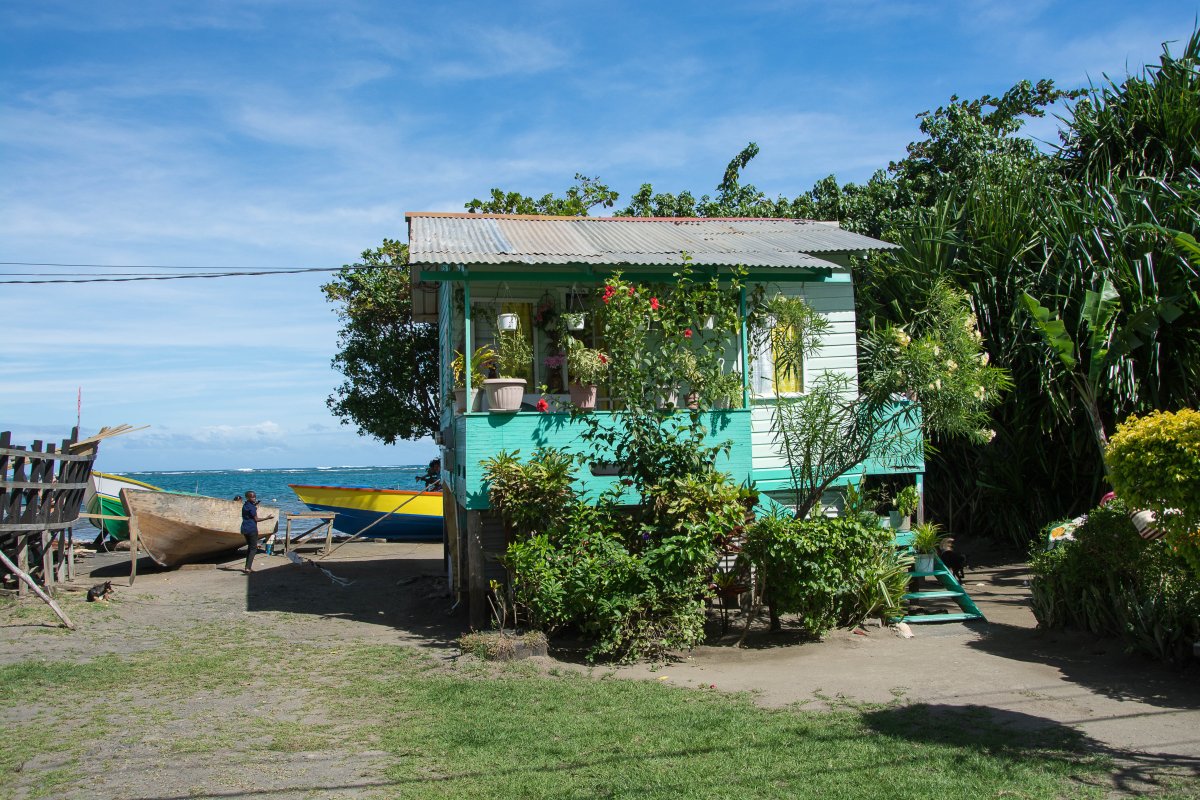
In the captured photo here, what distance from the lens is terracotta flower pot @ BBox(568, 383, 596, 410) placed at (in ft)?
40.4

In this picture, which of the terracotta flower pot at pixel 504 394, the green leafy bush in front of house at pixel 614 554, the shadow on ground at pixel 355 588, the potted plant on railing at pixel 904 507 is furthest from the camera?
the shadow on ground at pixel 355 588

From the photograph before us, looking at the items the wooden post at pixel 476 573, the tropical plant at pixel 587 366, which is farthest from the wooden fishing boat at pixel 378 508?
the tropical plant at pixel 587 366

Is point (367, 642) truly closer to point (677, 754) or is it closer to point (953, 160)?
point (677, 754)

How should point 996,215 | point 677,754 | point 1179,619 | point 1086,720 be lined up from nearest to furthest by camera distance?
point 677,754
point 1086,720
point 1179,619
point 996,215

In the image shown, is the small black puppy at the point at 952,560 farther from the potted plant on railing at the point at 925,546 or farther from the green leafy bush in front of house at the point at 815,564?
the green leafy bush in front of house at the point at 815,564

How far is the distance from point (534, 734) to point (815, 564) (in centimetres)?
→ 436

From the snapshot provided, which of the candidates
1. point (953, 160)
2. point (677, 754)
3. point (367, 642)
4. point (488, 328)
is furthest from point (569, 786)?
Answer: point (953, 160)

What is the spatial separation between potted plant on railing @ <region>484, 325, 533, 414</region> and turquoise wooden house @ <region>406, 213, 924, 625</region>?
15 centimetres

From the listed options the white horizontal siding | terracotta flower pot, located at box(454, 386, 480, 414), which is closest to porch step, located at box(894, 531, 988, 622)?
the white horizontal siding

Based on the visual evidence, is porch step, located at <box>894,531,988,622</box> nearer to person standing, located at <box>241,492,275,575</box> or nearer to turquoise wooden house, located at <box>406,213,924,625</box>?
turquoise wooden house, located at <box>406,213,924,625</box>

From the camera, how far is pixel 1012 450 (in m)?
16.5

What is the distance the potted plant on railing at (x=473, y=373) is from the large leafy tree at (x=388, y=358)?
1061 cm

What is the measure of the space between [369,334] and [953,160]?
14.6 meters

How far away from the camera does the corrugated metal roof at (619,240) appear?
1238 cm
